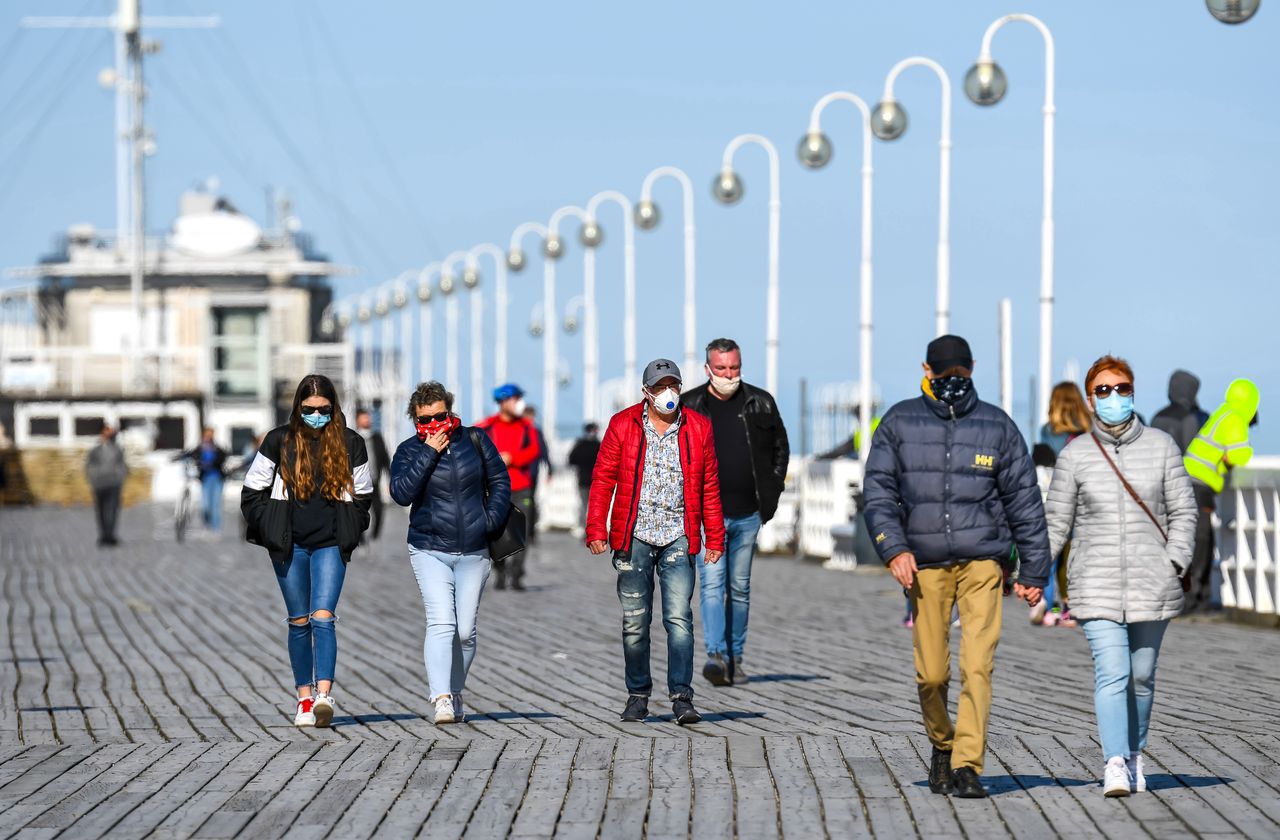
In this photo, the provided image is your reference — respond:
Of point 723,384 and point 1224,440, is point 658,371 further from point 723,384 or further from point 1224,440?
point 1224,440

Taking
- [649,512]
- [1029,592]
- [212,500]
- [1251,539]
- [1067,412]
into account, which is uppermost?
[1067,412]

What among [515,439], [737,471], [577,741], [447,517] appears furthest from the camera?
[515,439]

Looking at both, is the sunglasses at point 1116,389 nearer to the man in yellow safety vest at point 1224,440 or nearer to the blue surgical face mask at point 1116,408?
the blue surgical face mask at point 1116,408

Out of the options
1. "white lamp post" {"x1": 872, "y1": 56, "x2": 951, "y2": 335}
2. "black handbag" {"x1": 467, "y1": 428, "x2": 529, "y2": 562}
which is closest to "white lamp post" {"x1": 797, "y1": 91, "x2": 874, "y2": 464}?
"white lamp post" {"x1": 872, "y1": 56, "x2": 951, "y2": 335}

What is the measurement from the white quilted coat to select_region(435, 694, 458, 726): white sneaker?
11.1 feet

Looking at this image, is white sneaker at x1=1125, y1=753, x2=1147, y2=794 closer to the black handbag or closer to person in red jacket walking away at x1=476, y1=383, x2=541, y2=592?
the black handbag

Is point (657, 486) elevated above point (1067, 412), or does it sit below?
below

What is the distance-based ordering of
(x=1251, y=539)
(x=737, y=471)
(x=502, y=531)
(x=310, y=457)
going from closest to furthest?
(x=310, y=457) → (x=502, y=531) → (x=737, y=471) → (x=1251, y=539)

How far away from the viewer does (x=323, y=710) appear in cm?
1065

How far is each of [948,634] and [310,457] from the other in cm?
356

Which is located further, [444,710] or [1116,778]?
[444,710]

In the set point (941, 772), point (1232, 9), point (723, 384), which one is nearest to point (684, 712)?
point (723, 384)

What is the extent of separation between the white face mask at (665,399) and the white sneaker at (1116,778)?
10.3 ft

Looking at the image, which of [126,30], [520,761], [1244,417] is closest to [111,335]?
[126,30]
